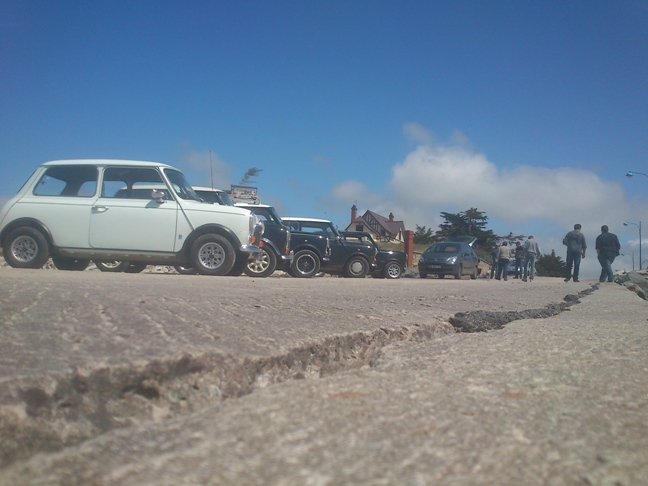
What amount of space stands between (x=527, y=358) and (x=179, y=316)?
5.16 ft

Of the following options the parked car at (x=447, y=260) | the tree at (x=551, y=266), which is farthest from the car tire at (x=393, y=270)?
the tree at (x=551, y=266)

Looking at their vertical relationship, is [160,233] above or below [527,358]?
above

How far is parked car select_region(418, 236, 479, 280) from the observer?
834 inches

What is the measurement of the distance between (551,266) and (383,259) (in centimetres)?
4652

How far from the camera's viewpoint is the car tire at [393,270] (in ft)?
60.1

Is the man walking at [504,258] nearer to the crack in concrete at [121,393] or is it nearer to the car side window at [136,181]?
the car side window at [136,181]

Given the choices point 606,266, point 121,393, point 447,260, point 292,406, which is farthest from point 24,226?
point 447,260

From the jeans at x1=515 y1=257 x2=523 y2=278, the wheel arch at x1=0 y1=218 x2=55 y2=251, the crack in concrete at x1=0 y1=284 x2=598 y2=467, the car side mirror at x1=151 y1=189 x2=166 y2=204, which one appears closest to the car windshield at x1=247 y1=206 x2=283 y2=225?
the car side mirror at x1=151 y1=189 x2=166 y2=204

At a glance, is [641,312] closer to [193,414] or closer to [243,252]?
[193,414]

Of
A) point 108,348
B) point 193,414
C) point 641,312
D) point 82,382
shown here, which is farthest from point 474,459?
point 641,312

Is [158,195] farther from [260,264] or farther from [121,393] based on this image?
[121,393]

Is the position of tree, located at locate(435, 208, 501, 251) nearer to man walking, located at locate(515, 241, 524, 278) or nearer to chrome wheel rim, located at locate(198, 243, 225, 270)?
man walking, located at locate(515, 241, 524, 278)

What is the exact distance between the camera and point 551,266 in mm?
59125

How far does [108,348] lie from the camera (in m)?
1.78
